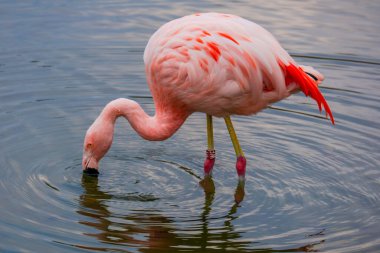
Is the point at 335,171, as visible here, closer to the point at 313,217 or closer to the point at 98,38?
the point at 313,217

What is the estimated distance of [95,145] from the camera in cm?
758

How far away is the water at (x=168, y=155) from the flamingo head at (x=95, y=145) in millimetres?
133

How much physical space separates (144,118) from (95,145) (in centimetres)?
48

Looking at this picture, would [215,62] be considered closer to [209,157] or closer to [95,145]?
[209,157]

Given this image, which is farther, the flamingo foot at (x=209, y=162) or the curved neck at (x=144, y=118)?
the flamingo foot at (x=209, y=162)

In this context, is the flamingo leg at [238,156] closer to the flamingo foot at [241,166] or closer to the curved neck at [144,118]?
the flamingo foot at [241,166]

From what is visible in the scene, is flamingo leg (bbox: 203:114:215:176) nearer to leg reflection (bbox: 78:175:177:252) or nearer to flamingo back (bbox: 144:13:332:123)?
flamingo back (bbox: 144:13:332:123)

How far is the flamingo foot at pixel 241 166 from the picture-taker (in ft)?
25.3

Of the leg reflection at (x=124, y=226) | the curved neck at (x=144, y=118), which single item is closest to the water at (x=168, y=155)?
the leg reflection at (x=124, y=226)

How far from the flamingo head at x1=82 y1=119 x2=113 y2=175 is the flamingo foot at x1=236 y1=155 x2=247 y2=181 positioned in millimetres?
1128

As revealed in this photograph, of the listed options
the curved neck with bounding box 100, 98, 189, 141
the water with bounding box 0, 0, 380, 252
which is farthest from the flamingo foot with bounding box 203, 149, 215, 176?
the curved neck with bounding box 100, 98, 189, 141

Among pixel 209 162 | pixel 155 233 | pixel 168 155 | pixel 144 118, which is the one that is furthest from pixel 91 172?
pixel 155 233

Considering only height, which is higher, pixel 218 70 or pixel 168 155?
pixel 218 70

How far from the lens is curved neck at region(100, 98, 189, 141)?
7.56m
